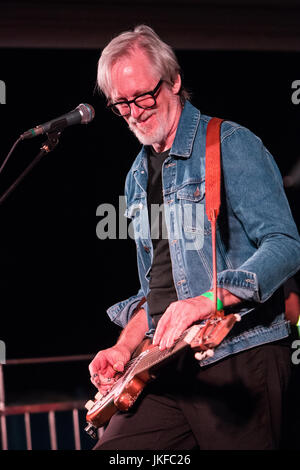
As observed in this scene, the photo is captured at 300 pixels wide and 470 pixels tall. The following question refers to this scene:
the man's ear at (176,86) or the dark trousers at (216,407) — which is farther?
the man's ear at (176,86)

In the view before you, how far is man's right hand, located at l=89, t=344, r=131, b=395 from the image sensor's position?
2.21 meters

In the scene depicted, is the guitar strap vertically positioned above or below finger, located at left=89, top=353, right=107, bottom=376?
above

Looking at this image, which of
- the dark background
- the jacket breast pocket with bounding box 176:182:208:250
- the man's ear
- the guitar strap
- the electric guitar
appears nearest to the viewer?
the electric guitar

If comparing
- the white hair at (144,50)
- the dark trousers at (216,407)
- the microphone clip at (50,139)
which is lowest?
the dark trousers at (216,407)

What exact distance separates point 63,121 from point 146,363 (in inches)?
37.2

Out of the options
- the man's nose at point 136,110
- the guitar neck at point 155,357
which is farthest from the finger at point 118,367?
the man's nose at point 136,110

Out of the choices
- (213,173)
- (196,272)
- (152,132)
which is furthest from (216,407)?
(152,132)

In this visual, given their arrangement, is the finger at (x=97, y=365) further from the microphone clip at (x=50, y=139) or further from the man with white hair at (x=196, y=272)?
the microphone clip at (x=50, y=139)

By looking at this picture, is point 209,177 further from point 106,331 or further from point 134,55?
point 106,331

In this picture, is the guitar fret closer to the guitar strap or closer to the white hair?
the guitar strap

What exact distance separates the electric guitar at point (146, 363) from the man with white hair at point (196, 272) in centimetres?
4

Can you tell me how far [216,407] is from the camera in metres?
1.84

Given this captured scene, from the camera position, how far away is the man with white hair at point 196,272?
1760 mm

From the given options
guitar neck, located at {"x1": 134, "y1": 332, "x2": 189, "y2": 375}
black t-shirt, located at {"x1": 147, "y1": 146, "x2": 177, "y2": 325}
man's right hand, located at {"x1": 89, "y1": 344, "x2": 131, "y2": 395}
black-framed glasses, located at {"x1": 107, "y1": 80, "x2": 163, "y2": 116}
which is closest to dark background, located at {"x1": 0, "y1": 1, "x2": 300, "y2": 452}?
black-framed glasses, located at {"x1": 107, "y1": 80, "x2": 163, "y2": 116}
